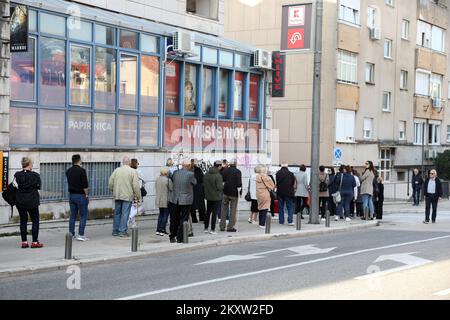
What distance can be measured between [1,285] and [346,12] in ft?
95.1

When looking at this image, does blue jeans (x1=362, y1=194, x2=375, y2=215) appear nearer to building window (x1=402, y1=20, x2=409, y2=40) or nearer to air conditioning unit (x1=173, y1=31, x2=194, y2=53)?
air conditioning unit (x1=173, y1=31, x2=194, y2=53)

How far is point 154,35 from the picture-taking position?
21500mm

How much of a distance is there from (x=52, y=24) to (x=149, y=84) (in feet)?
13.5

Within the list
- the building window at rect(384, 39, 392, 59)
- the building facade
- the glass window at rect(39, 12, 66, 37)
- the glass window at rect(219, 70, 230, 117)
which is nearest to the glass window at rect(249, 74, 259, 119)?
the building facade

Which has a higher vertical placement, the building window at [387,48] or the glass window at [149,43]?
the building window at [387,48]

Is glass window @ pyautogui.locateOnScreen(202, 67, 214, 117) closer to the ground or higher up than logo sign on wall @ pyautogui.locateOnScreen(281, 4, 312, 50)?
closer to the ground

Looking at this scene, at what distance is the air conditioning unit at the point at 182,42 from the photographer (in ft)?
70.2

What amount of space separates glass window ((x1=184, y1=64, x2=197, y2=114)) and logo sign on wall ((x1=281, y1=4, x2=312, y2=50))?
4.00m

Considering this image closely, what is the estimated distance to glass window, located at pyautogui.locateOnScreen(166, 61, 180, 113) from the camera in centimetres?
2232

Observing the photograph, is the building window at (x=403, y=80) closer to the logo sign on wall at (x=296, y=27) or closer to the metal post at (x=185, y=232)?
the logo sign on wall at (x=296, y=27)

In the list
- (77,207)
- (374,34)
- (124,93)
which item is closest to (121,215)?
(77,207)

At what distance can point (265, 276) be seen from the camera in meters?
11.3

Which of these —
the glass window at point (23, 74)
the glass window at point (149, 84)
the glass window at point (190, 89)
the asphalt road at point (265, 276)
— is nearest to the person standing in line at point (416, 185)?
the glass window at point (190, 89)

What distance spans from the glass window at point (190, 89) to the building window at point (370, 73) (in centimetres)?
1751
